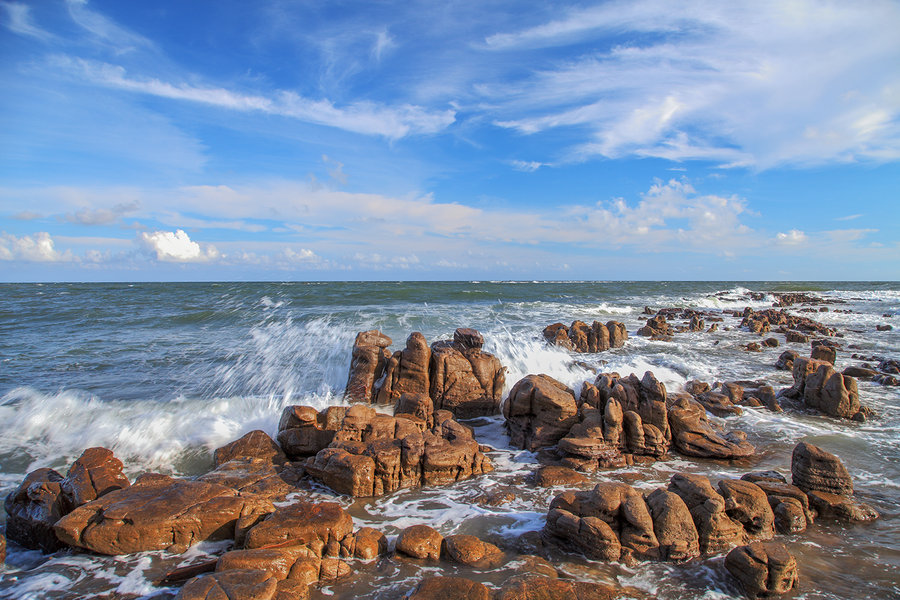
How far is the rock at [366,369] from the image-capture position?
11.6m

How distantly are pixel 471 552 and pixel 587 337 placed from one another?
15335 millimetres

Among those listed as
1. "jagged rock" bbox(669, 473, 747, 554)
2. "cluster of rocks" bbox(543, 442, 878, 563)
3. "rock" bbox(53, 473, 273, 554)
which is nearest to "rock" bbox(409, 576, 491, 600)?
"cluster of rocks" bbox(543, 442, 878, 563)

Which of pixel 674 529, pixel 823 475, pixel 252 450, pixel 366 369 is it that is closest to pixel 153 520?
pixel 252 450

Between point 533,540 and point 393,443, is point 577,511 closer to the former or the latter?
point 533,540

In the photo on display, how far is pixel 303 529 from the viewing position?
17.6 feet

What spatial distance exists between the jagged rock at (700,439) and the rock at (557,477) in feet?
8.23

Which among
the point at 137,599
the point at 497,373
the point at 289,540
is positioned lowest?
the point at 137,599

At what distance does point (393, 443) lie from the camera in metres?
7.70

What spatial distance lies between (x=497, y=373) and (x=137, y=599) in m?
8.31

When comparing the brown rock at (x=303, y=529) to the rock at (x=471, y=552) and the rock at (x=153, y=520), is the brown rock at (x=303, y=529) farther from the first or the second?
the rock at (x=471, y=552)

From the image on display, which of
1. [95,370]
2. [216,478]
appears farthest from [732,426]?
[95,370]

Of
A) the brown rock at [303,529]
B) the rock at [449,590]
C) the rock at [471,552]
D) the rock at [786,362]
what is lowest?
the rock at [471,552]

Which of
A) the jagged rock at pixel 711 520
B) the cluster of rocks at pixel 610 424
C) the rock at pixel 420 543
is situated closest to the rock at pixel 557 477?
the cluster of rocks at pixel 610 424

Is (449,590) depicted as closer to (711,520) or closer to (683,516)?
(683,516)
